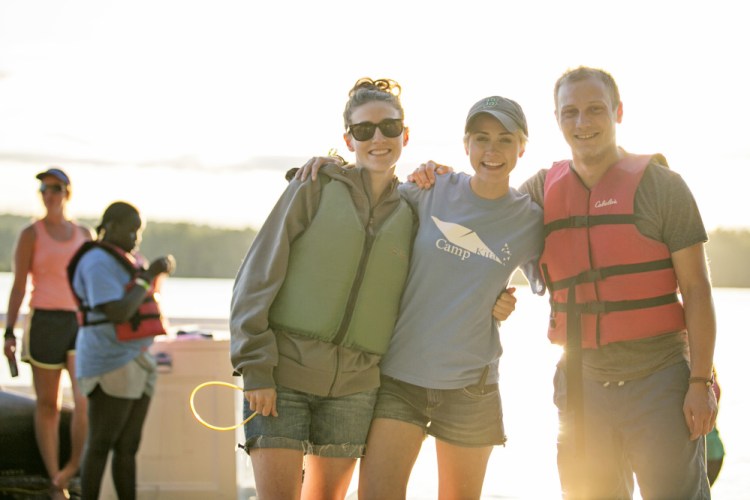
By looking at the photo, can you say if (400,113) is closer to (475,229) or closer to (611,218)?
(475,229)

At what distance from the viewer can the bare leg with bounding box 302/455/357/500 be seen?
3045 millimetres

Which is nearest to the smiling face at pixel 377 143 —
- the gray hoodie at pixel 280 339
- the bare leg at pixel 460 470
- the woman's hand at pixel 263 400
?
the gray hoodie at pixel 280 339

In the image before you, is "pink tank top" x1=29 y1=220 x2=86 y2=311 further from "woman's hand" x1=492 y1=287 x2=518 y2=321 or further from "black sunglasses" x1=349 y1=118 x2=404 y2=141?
"woman's hand" x1=492 y1=287 x2=518 y2=321

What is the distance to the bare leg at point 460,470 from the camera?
3.22 meters

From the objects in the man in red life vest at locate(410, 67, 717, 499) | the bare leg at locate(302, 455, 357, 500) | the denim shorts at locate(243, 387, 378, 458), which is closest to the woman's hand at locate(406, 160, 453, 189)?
the man in red life vest at locate(410, 67, 717, 499)

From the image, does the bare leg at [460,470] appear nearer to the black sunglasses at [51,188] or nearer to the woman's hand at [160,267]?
the woman's hand at [160,267]

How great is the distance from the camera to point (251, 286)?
2986mm

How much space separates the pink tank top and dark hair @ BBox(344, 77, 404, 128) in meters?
3.04

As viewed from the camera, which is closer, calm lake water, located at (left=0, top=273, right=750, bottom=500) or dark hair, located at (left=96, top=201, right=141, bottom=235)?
dark hair, located at (left=96, top=201, right=141, bottom=235)

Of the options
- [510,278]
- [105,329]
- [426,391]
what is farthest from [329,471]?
[105,329]

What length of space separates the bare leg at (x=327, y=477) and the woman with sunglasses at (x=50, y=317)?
2788mm

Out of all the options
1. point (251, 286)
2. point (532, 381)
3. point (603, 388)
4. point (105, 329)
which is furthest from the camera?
point (532, 381)

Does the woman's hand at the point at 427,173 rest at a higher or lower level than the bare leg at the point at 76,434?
higher

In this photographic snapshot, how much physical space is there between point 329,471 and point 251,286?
2.14ft
